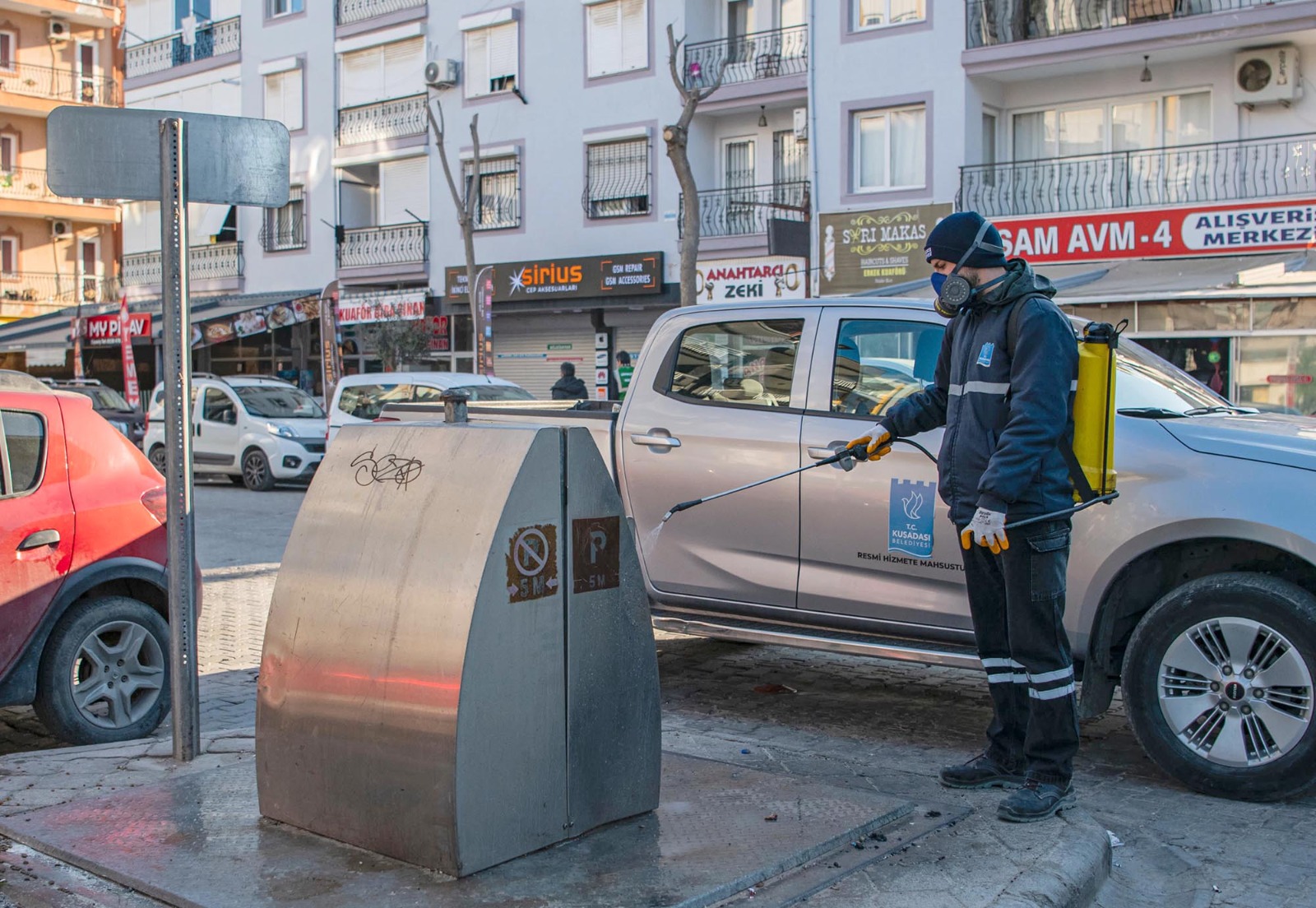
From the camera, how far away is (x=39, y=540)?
5480 mm

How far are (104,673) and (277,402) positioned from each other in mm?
16167

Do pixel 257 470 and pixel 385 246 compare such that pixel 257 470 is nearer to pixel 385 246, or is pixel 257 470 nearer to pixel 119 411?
pixel 119 411

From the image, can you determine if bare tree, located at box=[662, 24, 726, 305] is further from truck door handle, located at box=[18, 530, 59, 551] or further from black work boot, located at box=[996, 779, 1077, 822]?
black work boot, located at box=[996, 779, 1077, 822]

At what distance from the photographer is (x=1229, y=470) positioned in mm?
4934

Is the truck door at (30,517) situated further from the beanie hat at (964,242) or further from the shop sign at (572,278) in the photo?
the shop sign at (572,278)

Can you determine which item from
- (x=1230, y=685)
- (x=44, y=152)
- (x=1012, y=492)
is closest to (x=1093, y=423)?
(x=1012, y=492)

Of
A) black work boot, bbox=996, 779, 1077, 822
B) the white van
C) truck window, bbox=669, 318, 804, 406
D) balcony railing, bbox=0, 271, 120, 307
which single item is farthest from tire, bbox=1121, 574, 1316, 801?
balcony railing, bbox=0, 271, 120, 307

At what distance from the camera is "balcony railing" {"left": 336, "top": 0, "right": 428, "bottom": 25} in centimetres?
3175

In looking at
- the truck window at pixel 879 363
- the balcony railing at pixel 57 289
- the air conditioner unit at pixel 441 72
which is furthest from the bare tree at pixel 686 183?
the balcony railing at pixel 57 289

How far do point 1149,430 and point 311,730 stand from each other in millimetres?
3348

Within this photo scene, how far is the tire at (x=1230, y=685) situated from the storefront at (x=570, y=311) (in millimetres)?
21507

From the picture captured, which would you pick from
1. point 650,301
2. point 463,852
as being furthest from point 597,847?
point 650,301

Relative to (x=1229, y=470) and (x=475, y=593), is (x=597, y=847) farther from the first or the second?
(x=1229, y=470)

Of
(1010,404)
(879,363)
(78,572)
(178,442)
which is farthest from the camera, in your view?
(879,363)
